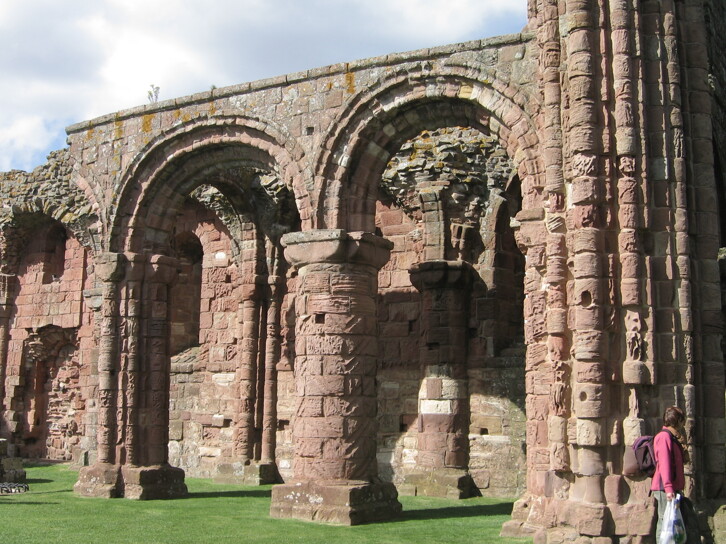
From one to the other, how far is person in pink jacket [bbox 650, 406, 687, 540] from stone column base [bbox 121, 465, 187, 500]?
7178mm

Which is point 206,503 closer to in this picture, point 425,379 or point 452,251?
point 425,379

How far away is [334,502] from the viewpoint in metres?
10.1

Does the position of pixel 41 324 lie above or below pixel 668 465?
above

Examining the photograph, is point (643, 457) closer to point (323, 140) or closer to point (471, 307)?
point (323, 140)

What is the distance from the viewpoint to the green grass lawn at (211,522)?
30.1 ft

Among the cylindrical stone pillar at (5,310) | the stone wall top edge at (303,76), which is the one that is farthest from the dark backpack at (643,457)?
the cylindrical stone pillar at (5,310)

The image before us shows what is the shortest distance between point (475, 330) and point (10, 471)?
7363mm

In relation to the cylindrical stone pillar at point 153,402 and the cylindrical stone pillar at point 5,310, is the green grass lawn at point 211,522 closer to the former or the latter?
the cylindrical stone pillar at point 153,402

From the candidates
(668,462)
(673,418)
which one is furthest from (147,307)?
(668,462)

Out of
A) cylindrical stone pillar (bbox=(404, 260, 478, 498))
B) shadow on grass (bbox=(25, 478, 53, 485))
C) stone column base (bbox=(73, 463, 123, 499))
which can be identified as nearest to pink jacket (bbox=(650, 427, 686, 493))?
cylindrical stone pillar (bbox=(404, 260, 478, 498))

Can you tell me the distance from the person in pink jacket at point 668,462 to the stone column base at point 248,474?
8.89 m

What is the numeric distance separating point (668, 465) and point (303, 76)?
21.3 ft

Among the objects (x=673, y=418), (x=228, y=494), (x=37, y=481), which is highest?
(x=673, y=418)

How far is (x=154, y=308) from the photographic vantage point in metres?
12.8
